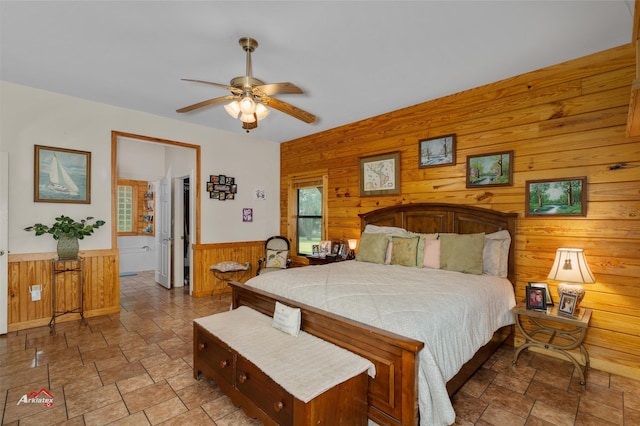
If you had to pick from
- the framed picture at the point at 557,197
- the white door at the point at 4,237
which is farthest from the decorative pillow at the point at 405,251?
the white door at the point at 4,237

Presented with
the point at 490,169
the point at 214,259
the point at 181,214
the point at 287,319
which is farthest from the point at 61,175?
the point at 490,169

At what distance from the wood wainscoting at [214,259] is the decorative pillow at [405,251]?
9.53 ft

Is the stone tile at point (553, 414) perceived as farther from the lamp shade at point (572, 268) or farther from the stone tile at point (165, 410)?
the stone tile at point (165, 410)

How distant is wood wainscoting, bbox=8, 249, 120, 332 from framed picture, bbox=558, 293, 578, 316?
4.95m

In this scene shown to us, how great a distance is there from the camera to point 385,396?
1743 mm

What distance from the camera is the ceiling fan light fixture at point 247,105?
2401 mm

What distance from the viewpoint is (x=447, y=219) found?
139 inches

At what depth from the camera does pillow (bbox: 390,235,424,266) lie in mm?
3309

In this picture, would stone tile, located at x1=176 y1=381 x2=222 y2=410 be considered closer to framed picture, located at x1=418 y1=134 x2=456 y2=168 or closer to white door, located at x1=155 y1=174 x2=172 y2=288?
framed picture, located at x1=418 y1=134 x2=456 y2=168

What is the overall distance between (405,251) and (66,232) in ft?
12.8

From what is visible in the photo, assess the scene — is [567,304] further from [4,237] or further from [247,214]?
[4,237]

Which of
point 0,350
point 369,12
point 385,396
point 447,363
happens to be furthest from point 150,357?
point 369,12

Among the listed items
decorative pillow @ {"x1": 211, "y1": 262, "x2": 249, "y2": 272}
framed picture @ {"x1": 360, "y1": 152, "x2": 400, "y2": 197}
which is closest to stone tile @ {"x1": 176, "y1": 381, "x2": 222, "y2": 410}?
decorative pillow @ {"x1": 211, "y1": 262, "x2": 249, "y2": 272}

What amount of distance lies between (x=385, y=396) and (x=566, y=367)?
6.74 feet
